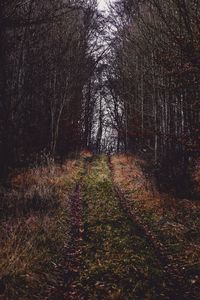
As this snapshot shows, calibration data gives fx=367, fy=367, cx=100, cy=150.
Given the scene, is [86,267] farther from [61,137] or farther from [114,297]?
[61,137]

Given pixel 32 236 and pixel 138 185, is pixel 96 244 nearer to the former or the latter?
pixel 32 236

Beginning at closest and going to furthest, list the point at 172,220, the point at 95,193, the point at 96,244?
the point at 96,244
the point at 172,220
the point at 95,193

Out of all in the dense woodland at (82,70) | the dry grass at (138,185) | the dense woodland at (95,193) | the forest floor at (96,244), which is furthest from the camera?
the dry grass at (138,185)

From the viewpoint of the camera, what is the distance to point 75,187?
1456 centimetres

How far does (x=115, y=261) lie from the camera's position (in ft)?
24.2

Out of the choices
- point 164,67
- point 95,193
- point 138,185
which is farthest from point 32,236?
point 138,185

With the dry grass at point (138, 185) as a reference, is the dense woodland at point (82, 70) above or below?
above

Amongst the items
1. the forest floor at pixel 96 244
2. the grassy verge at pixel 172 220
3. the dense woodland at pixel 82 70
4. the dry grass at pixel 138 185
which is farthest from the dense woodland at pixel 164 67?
the forest floor at pixel 96 244

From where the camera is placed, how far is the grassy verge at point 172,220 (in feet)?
25.3

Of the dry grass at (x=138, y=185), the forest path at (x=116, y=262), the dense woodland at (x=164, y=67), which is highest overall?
the dense woodland at (x=164, y=67)

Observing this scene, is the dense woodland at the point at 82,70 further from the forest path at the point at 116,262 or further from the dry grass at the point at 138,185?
the forest path at the point at 116,262

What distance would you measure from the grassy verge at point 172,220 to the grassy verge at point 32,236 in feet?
7.74

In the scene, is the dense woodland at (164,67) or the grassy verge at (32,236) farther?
the dense woodland at (164,67)

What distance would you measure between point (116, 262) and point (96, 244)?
1.05 m
